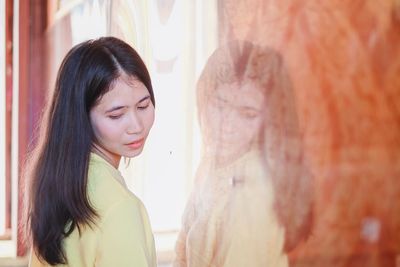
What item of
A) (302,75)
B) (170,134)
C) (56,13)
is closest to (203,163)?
(170,134)

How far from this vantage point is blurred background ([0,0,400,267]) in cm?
157

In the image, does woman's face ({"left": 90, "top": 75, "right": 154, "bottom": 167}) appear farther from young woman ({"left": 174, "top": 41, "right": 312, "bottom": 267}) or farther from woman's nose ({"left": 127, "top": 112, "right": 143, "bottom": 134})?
young woman ({"left": 174, "top": 41, "right": 312, "bottom": 267})

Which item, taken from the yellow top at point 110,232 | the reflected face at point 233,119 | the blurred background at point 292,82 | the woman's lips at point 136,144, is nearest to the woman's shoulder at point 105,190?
the yellow top at point 110,232

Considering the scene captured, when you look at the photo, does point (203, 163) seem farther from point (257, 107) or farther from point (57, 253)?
point (57, 253)

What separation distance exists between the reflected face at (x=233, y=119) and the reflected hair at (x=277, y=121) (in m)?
0.01

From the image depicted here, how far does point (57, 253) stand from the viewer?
1106 millimetres

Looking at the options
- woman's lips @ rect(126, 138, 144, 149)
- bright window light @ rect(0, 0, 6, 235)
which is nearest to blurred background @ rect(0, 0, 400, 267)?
bright window light @ rect(0, 0, 6, 235)

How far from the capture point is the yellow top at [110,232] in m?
1.06

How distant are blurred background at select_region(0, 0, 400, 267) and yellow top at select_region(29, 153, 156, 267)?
0.45 metres

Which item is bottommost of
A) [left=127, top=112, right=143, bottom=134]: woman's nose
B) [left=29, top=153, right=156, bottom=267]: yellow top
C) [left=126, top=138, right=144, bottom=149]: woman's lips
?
[left=29, top=153, right=156, bottom=267]: yellow top

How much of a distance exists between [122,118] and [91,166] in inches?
4.9

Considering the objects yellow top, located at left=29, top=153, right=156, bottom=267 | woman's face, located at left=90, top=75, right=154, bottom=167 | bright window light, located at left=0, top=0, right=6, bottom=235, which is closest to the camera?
yellow top, located at left=29, top=153, right=156, bottom=267

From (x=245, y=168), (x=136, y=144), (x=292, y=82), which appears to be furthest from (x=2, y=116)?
(x=292, y=82)

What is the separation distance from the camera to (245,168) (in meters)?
1.65
